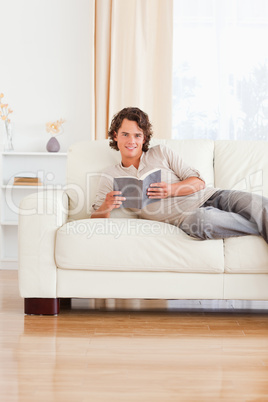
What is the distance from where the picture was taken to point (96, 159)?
3215mm

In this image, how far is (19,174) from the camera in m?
4.49

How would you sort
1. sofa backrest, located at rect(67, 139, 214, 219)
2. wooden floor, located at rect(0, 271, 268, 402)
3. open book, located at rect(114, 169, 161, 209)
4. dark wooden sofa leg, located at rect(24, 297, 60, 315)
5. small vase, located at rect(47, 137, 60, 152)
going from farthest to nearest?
small vase, located at rect(47, 137, 60, 152)
sofa backrest, located at rect(67, 139, 214, 219)
open book, located at rect(114, 169, 161, 209)
dark wooden sofa leg, located at rect(24, 297, 60, 315)
wooden floor, located at rect(0, 271, 268, 402)

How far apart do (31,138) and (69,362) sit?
114 inches

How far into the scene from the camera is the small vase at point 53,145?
4.41 meters

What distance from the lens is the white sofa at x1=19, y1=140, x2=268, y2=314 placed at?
8.57ft

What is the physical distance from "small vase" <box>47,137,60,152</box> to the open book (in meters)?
1.63

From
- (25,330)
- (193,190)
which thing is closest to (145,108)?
(193,190)

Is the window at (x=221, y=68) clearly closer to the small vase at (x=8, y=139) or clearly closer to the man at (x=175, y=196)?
the small vase at (x=8, y=139)

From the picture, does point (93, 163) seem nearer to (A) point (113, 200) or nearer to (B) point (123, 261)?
(A) point (113, 200)

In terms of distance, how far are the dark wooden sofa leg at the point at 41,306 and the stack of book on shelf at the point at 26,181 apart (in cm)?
172

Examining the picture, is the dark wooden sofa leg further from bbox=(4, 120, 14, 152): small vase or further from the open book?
bbox=(4, 120, 14, 152): small vase

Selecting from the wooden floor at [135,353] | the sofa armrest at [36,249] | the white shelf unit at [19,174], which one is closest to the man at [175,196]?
the sofa armrest at [36,249]

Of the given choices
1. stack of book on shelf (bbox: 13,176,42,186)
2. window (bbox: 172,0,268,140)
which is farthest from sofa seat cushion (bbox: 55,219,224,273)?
window (bbox: 172,0,268,140)

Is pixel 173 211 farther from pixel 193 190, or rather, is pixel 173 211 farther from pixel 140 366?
pixel 140 366
